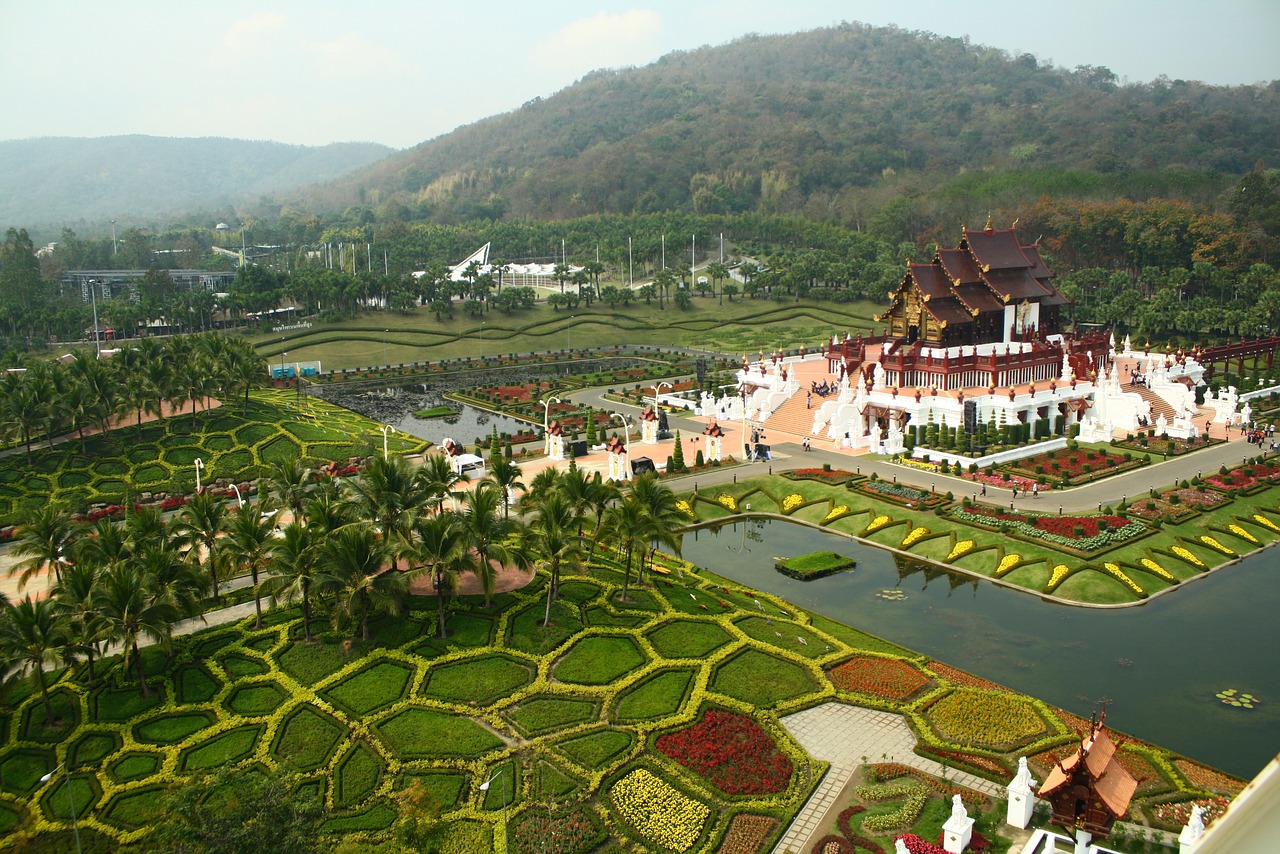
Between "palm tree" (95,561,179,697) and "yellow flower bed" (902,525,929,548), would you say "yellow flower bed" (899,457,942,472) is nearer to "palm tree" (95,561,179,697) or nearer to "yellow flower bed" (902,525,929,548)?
"yellow flower bed" (902,525,929,548)

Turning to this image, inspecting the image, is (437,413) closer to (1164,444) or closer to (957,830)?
(1164,444)

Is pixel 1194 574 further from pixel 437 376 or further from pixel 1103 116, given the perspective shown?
pixel 1103 116

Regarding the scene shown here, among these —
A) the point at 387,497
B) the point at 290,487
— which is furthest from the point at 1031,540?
the point at 290,487

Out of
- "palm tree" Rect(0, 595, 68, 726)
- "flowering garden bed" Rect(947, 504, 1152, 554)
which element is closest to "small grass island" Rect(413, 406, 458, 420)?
"flowering garden bed" Rect(947, 504, 1152, 554)

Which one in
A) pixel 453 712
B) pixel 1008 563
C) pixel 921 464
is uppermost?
pixel 921 464

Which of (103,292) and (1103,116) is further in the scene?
(1103,116)

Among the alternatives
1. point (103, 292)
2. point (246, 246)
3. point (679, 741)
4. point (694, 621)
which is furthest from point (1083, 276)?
point (246, 246)
